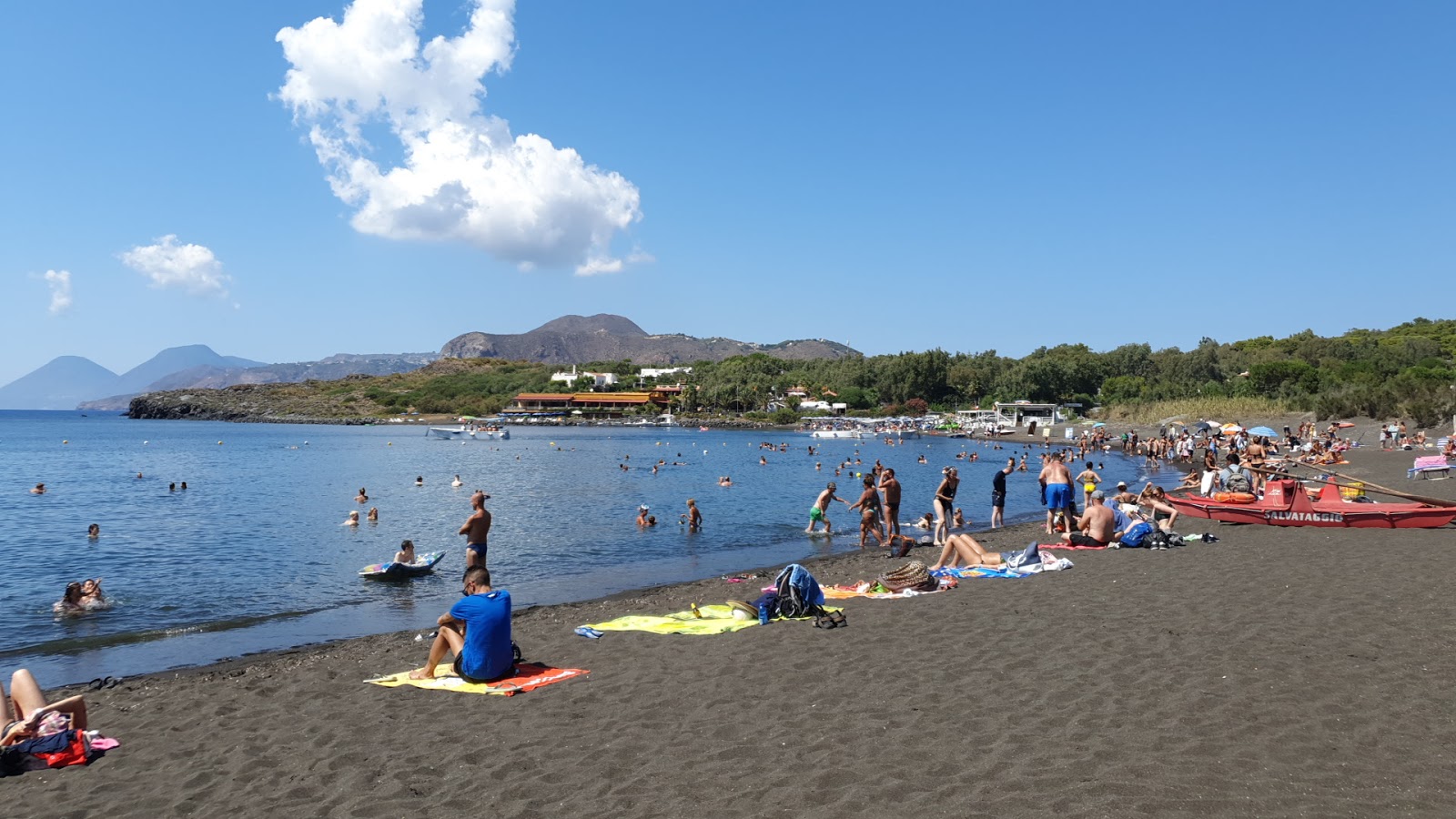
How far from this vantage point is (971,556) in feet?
44.1

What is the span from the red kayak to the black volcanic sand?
6442 mm

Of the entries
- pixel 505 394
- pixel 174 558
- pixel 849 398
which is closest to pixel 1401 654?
pixel 174 558

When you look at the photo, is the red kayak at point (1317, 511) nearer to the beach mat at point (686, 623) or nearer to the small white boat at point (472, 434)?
the beach mat at point (686, 623)

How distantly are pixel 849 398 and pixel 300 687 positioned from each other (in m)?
136

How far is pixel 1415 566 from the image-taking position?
1180cm

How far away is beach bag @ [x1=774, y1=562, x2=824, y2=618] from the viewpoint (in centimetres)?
1025

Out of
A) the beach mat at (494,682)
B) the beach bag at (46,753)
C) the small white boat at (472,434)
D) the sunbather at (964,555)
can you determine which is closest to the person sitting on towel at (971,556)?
the sunbather at (964,555)

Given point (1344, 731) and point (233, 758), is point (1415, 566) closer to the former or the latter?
point (1344, 731)

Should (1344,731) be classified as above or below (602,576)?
above

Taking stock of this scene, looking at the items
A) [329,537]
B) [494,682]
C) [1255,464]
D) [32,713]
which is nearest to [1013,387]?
[1255,464]

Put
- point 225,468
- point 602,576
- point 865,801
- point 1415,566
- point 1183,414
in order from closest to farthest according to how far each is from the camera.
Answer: point 865,801
point 1415,566
point 602,576
point 225,468
point 1183,414

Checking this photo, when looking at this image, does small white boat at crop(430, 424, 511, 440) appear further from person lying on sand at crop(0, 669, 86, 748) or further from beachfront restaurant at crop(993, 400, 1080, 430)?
person lying on sand at crop(0, 669, 86, 748)

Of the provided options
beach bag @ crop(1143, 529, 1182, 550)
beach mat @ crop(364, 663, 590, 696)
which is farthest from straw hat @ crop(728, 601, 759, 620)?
beach bag @ crop(1143, 529, 1182, 550)

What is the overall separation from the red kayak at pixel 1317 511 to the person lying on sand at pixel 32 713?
1923 cm
